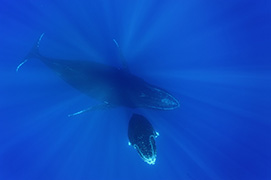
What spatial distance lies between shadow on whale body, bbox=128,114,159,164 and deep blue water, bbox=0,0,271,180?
1633 millimetres

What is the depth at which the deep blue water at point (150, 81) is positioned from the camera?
914 centimetres

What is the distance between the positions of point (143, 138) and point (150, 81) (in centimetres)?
265

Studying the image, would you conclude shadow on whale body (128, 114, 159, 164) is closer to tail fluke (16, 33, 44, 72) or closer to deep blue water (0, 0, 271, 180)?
deep blue water (0, 0, 271, 180)

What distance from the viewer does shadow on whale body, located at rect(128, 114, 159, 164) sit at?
267 inches

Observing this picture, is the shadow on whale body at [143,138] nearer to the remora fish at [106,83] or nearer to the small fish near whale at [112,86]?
the small fish near whale at [112,86]

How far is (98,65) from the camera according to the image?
8.18 m

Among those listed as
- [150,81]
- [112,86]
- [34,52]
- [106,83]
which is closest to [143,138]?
[112,86]

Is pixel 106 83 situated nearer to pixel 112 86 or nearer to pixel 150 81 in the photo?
pixel 112 86

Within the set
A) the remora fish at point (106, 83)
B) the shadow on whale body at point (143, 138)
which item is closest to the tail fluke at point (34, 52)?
the remora fish at point (106, 83)

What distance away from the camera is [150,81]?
9.06 metres

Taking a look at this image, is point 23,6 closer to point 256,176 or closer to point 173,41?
point 173,41

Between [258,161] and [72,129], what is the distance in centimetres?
667

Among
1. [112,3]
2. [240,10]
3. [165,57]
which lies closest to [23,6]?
[112,3]

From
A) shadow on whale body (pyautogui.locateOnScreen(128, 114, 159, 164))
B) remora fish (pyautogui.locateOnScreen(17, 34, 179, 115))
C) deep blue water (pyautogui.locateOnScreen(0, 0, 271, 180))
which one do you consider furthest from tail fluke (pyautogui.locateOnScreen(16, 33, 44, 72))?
shadow on whale body (pyautogui.locateOnScreen(128, 114, 159, 164))
